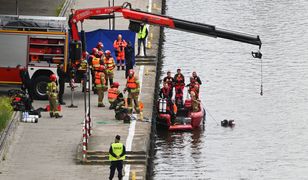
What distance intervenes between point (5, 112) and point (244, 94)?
1587cm

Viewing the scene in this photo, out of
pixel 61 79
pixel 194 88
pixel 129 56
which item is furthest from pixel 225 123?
pixel 129 56

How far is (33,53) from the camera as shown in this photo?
183ft

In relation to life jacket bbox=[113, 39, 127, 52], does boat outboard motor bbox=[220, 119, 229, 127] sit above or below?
below

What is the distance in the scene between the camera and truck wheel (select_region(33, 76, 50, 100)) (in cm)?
5575

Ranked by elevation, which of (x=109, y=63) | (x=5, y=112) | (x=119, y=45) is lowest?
(x=5, y=112)

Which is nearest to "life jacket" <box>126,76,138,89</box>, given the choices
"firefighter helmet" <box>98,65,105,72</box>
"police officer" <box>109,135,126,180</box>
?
"firefighter helmet" <box>98,65,105,72</box>

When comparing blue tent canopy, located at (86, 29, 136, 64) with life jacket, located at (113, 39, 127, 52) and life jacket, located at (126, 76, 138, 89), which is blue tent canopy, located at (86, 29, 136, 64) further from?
life jacket, located at (126, 76, 138, 89)

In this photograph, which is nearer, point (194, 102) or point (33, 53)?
point (194, 102)

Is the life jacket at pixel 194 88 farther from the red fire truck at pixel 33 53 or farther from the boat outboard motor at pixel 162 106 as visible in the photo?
the red fire truck at pixel 33 53

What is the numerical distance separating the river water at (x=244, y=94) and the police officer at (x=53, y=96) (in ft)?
13.5

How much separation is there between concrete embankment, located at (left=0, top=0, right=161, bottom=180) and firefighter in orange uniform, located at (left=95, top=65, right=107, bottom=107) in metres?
0.43

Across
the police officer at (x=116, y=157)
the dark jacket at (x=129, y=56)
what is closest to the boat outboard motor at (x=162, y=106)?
the dark jacket at (x=129, y=56)

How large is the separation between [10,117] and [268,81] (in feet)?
62.5

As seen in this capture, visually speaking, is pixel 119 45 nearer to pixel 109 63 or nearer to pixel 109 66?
pixel 109 63
